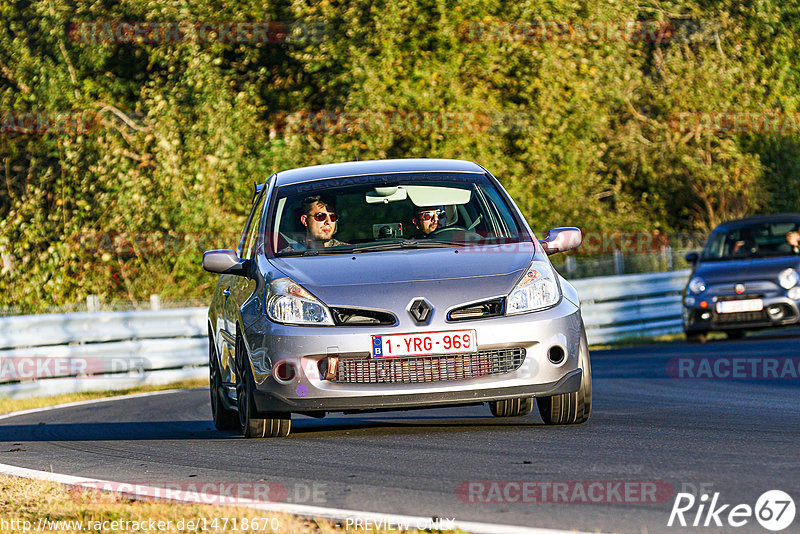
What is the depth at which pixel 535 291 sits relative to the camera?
7.63 metres

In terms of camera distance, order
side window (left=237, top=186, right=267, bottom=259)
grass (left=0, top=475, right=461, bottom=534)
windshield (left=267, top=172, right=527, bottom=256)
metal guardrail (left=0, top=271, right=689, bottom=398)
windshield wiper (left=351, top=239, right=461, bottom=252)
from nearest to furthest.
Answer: grass (left=0, top=475, right=461, bottom=534)
windshield wiper (left=351, top=239, right=461, bottom=252)
windshield (left=267, top=172, right=527, bottom=256)
side window (left=237, top=186, right=267, bottom=259)
metal guardrail (left=0, top=271, right=689, bottom=398)

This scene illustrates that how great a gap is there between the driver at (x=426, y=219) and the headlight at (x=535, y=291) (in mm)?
909

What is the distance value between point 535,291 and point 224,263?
1.91 meters

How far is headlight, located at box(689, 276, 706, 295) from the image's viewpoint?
18.5m

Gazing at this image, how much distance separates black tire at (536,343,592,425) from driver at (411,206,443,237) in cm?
125

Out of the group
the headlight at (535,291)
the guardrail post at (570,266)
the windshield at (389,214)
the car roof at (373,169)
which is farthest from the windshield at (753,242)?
the headlight at (535,291)

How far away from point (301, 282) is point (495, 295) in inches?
41.4

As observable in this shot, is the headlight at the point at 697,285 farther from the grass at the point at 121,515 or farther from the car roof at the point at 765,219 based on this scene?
the grass at the point at 121,515

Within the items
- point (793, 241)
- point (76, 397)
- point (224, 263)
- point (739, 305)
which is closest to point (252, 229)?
point (224, 263)

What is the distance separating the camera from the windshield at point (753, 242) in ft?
61.4

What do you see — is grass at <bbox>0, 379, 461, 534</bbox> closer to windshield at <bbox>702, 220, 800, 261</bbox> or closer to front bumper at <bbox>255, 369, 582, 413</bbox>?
front bumper at <bbox>255, 369, 582, 413</bbox>

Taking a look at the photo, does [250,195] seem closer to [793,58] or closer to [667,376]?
[667,376]
